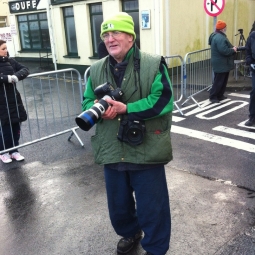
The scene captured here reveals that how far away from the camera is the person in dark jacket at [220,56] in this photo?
25.6ft

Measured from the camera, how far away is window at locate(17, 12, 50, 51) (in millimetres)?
16891

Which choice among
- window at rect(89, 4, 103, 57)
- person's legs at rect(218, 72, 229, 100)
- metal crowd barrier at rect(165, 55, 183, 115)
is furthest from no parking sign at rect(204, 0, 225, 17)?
window at rect(89, 4, 103, 57)

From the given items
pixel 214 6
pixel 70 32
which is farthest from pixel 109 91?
pixel 70 32

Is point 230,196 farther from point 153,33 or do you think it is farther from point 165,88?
point 153,33

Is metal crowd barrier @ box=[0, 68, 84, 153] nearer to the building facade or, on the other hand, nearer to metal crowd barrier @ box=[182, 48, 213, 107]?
metal crowd barrier @ box=[182, 48, 213, 107]

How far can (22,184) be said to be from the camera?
14.3 ft

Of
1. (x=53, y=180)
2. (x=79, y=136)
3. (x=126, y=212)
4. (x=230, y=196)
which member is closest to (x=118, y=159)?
(x=126, y=212)

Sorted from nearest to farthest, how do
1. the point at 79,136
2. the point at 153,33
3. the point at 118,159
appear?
the point at 118,159, the point at 79,136, the point at 153,33

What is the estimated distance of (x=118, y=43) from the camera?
233 cm

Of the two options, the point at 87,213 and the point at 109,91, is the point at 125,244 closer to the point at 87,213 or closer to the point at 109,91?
the point at 87,213

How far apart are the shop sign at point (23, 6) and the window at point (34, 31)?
341 millimetres

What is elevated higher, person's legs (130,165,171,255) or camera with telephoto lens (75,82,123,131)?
camera with telephoto lens (75,82,123,131)

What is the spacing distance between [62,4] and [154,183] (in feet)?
44.1

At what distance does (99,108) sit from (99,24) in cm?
1210
